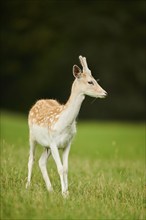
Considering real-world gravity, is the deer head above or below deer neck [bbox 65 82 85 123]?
above

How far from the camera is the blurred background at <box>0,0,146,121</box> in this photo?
3953 centimetres

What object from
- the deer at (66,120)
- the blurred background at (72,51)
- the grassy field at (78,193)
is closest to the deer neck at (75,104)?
the deer at (66,120)

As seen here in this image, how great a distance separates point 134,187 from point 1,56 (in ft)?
105

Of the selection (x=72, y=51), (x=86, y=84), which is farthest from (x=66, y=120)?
(x=72, y=51)

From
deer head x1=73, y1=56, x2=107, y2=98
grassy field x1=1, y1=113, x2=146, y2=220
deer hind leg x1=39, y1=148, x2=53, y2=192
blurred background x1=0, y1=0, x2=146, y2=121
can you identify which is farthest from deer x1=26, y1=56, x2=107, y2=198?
blurred background x1=0, y1=0, x2=146, y2=121

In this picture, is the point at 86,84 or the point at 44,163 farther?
the point at 44,163

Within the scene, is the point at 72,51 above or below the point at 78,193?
below

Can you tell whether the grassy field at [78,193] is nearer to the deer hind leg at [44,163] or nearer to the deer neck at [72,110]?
the deer hind leg at [44,163]

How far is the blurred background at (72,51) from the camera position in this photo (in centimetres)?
3953

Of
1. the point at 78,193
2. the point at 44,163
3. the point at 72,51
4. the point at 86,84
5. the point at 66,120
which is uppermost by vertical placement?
the point at 86,84

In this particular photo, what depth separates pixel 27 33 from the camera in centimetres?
4088

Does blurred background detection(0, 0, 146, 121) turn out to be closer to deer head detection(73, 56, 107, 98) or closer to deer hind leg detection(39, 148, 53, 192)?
deer hind leg detection(39, 148, 53, 192)

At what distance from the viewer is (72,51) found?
40.7 m

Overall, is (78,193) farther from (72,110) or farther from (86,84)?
(86,84)
